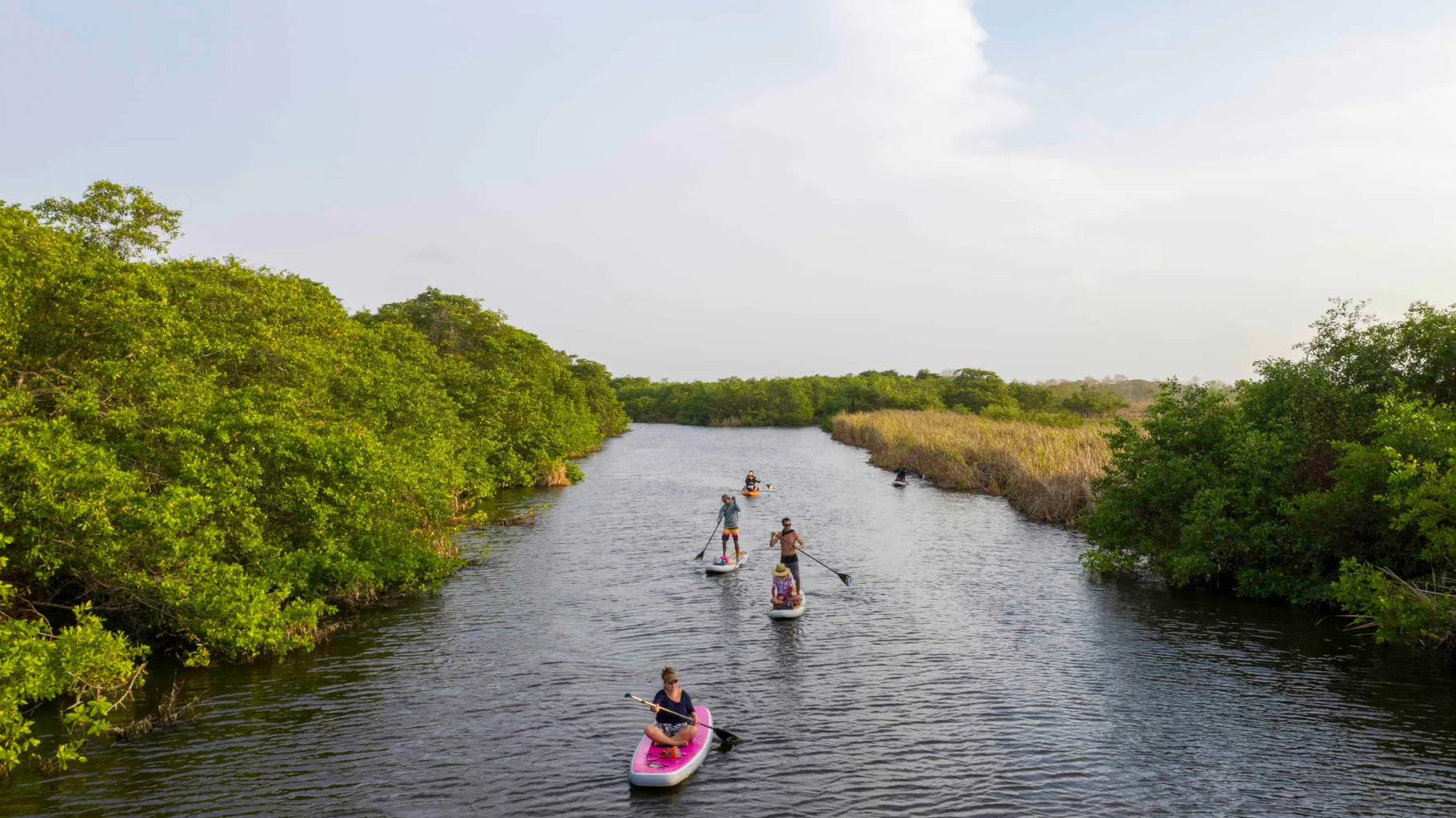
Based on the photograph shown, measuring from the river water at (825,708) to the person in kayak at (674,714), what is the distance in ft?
2.32

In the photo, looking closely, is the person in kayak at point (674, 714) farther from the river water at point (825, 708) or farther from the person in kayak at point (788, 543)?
the person in kayak at point (788, 543)

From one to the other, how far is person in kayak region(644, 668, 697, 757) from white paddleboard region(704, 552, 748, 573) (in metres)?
14.2

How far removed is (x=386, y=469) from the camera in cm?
2239

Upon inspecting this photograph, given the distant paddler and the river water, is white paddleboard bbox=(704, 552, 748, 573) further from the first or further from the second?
the distant paddler

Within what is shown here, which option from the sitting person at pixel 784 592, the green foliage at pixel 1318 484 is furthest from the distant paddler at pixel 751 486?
the sitting person at pixel 784 592

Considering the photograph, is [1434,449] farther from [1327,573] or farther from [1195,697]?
[1195,697]

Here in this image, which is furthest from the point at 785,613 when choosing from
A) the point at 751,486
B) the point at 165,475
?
the point at 751,486

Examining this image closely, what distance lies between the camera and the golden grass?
40.1 metres

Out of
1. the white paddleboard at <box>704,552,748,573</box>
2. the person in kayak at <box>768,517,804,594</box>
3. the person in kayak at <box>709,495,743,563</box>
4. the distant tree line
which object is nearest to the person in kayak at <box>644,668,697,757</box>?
the person in kayak at <box>768,517,804,594</box>

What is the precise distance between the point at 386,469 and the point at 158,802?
34.8ft

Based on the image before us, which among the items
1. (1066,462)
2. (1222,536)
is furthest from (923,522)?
(1222,536)

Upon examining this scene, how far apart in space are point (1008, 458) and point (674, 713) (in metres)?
39.3

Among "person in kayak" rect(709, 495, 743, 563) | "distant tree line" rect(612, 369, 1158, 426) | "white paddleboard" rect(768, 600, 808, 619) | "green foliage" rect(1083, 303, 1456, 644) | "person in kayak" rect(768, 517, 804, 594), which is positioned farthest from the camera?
"distant tree line" rect(612, 369, 1158, 426)

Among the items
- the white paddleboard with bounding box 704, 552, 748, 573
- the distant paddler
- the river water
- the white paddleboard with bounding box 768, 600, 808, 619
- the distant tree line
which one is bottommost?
the river water
